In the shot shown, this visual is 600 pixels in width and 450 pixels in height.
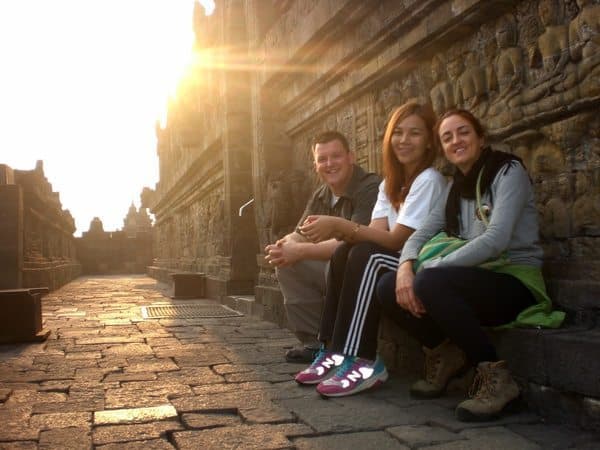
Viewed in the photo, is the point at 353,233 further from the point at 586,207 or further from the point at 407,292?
the point at 586,207

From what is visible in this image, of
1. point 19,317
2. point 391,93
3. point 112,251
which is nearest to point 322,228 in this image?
A: point 391,93

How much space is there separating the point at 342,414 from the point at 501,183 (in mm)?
1375

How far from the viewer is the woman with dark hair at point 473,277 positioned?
2.98 meters

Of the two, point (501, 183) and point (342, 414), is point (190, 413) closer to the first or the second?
point (342, 414)

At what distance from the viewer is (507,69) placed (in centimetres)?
412

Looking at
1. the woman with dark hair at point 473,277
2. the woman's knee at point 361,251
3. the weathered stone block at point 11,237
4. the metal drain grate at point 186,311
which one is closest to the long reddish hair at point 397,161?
the woman with dark hair at point 473,277

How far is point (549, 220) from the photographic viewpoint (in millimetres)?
3801

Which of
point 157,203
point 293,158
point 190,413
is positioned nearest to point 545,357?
point 190,413

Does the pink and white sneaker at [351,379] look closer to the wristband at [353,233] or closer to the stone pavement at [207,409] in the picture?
the stone pavement at [207,409]

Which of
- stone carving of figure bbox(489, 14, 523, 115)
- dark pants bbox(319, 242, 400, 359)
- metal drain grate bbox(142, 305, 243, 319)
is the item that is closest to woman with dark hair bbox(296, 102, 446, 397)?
dark pants bbox(319, 242, 400, 359)

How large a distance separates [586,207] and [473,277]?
38.8 inches

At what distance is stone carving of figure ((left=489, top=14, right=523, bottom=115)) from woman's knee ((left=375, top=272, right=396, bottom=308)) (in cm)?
149

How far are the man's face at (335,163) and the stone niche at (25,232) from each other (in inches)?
345

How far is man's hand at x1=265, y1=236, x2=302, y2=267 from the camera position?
4.29 metres
